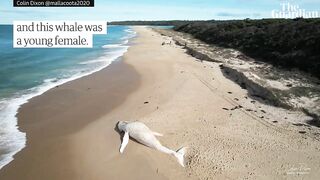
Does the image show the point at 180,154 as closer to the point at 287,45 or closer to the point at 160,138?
the point at 160,138

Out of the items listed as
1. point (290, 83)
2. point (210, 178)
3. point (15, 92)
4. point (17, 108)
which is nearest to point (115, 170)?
point (210, 178)

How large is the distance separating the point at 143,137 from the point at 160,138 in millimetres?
637

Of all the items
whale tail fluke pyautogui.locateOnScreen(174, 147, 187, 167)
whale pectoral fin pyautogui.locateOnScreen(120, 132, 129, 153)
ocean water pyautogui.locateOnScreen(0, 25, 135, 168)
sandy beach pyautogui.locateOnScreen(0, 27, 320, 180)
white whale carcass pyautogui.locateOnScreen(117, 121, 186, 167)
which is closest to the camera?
sandy beach pyautogui.locateOnScreen(0, 27, 320, 180)

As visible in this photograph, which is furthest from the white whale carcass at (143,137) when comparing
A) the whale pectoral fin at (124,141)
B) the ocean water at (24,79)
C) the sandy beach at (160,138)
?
the ocean water at (24,79)

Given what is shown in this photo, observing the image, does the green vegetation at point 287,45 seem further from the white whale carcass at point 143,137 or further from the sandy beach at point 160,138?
the white whale carcass at point 143,137

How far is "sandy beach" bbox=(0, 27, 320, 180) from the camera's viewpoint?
940 centimetres

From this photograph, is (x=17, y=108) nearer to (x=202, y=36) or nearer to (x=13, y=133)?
(x=13, y=133)

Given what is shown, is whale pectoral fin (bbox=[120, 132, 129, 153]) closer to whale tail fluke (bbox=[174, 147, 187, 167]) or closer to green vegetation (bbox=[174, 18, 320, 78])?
whale tail fluke (bbox=[174, 147, 187, 167])

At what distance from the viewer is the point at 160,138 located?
11.4 metres

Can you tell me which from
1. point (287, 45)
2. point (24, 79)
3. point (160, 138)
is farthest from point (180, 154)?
point (287, 45)

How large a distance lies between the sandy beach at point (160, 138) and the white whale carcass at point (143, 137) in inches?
8.5

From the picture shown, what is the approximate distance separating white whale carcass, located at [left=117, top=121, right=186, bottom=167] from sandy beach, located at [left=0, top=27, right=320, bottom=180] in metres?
0.22

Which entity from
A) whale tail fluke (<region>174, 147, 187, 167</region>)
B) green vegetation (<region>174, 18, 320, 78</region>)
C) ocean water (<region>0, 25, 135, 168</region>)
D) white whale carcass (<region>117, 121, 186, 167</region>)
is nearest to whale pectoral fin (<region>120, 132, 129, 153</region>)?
white whale carcass (<region>117, 121, 186, 167</region>)

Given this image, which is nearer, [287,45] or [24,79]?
[24,79]
